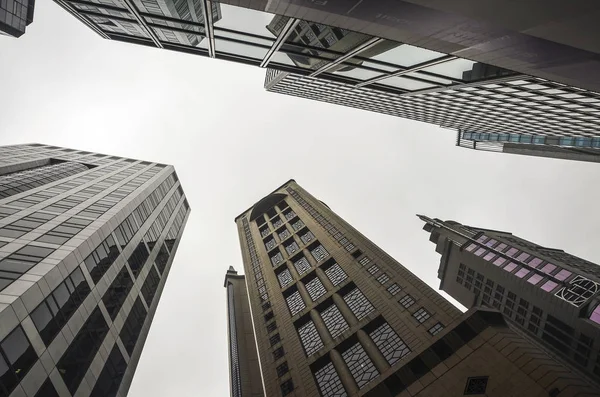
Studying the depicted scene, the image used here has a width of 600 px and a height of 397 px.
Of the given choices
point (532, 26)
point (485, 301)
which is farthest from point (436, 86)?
point (485, 301)

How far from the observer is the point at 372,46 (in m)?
16.5

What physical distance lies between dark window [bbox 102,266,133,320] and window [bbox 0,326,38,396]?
1224cm

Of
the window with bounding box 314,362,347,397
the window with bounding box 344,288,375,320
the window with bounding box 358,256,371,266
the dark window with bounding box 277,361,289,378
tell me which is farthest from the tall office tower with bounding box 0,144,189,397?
the window with bounding box 358,256,371,266

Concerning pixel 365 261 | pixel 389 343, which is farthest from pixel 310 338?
pixel 365 261

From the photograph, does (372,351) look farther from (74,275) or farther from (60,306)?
(74,275)

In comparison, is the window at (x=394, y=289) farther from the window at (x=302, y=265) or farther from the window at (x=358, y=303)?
the window at (x=302, y=265)

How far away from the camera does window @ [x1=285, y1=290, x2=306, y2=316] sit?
148ft

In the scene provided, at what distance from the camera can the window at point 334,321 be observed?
37469 mm

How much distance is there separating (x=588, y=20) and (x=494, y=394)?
22084 mm

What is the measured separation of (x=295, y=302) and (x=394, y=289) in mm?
14496

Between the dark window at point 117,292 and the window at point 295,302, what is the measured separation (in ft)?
63.4

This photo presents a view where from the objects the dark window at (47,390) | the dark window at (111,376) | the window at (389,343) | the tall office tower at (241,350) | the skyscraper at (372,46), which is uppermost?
the skyscraper at (372,46)

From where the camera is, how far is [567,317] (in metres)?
57.4

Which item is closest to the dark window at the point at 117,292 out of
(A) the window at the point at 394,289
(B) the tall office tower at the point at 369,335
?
(B) the tall office tower at the point at 369,335
